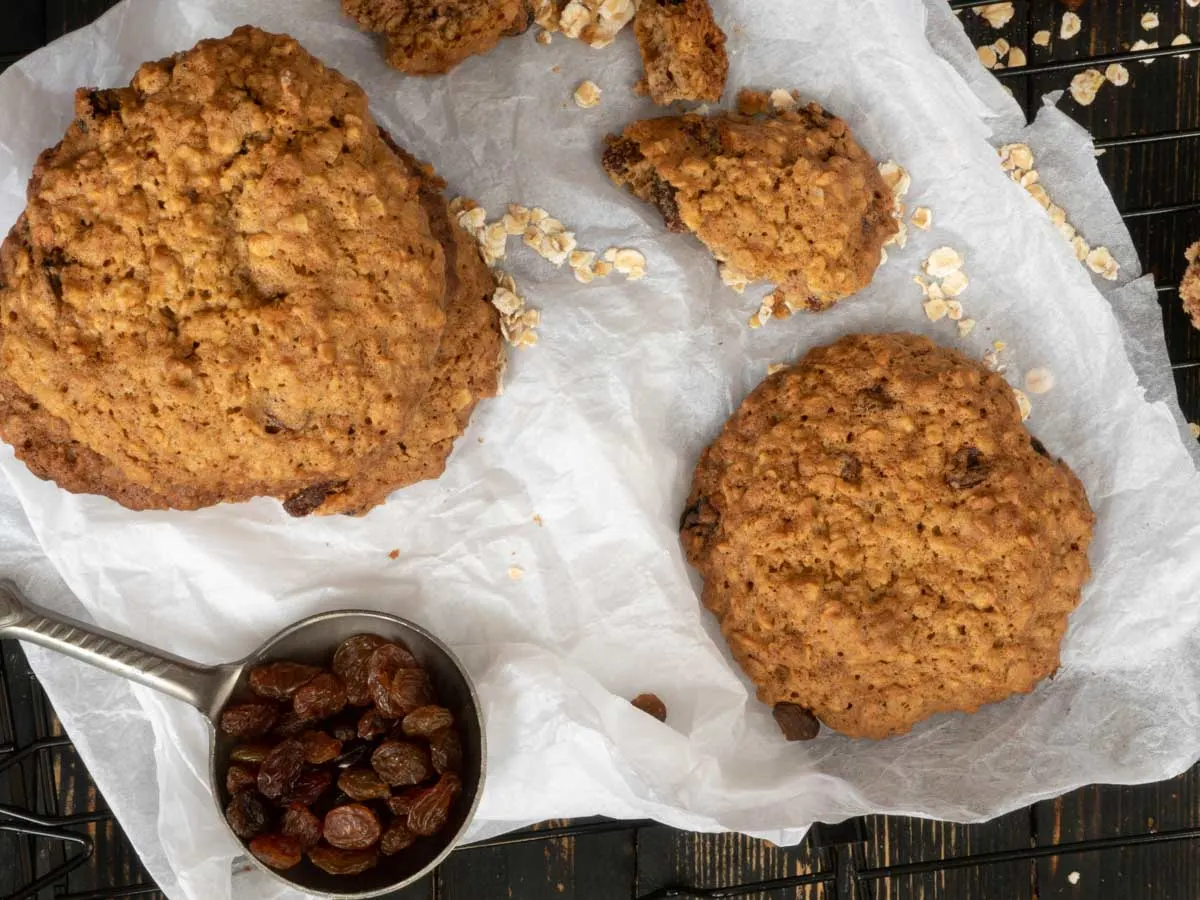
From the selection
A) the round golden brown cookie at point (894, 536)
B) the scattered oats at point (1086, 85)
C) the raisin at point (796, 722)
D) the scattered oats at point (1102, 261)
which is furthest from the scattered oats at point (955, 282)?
the raisin at point (796, 722)

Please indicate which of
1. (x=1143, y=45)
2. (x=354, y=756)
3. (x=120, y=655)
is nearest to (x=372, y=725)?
(x=354, y=756)

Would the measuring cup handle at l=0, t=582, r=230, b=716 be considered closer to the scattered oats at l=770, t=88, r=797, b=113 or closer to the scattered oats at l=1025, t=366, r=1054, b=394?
the scattered oats at l=770, t=88, r=797, b=113

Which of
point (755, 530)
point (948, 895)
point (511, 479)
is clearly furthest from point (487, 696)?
point (948, 895)

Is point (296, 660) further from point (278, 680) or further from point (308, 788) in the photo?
point (308, 788)

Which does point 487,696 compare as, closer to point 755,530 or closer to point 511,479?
point 511,479

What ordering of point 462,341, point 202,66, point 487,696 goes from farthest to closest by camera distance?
point 487,696 → point 462,341 → point 202,66

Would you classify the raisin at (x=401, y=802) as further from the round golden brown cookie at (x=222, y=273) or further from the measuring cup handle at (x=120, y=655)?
the round golden brown cookie at (x=222, y=273)
